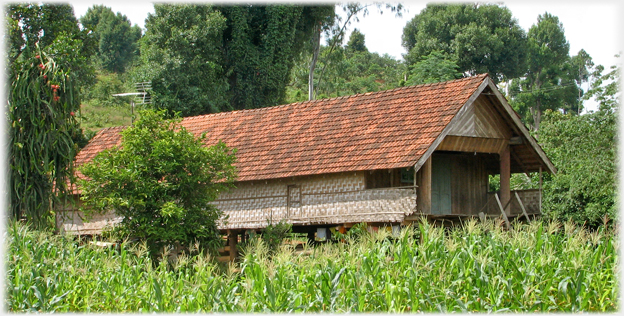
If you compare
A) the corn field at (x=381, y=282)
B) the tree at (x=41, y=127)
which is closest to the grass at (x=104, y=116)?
the tree at (x=41, y=127)

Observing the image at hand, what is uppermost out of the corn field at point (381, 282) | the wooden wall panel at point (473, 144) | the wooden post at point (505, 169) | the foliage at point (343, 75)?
the foliage at point (343, 75)

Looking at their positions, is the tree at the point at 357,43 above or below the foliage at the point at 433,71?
above

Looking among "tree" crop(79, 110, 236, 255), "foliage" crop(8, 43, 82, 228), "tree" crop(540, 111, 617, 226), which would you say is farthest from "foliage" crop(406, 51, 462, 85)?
"foliage" crop(8, 43, 82, 228)

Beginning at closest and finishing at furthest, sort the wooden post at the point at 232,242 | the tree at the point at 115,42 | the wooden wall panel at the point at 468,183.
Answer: the wooden post at the point at 232,242, the wooden wall panel at the point at 468,183, the tree at the point at 115,42

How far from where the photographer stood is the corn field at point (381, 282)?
34.5 feet

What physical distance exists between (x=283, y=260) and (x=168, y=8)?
2482 cm

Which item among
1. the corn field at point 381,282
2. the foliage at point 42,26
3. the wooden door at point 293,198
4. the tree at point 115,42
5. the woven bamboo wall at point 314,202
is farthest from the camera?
the tree at point 115,42

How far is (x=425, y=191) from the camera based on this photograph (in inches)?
743

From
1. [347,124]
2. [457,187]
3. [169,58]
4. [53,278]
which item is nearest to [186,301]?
[53,278]

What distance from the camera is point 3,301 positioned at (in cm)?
1163

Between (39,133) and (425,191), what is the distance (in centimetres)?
898

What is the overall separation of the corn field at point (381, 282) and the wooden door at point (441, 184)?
7.63 m

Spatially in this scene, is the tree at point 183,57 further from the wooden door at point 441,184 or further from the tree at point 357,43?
the tree at point 357,43

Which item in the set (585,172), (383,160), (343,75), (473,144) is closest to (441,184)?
(473,144)
